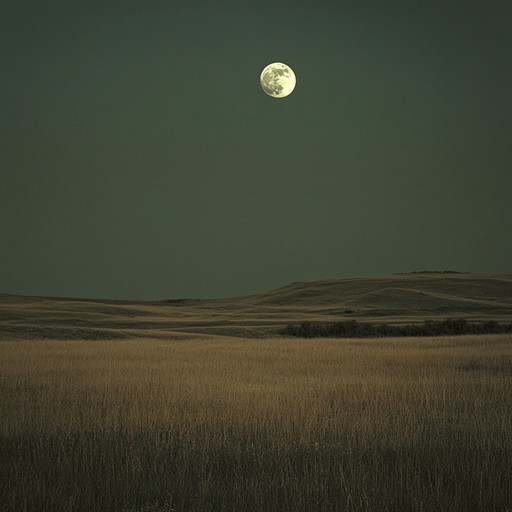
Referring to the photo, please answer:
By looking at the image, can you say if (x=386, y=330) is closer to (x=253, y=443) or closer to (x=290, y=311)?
(x=290, y=311)

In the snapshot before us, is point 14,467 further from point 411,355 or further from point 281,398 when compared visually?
point 411,355

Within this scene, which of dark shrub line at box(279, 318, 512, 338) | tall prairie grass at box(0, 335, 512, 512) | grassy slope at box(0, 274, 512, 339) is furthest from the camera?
grassy slope at box(0, 274, 512, 339)

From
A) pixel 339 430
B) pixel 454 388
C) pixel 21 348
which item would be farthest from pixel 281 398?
pixel 21 348

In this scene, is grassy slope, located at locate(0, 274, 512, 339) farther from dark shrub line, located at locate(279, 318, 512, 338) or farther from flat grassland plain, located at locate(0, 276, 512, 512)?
flat grassland plain, located at locate(0, 276, 512, 512)

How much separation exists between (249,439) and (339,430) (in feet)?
4.52

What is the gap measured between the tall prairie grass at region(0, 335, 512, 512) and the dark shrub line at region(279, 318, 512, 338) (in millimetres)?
26403

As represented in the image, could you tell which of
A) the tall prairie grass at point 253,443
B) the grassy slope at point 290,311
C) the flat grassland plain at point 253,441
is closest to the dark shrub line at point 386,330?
the grassy slope at point 290,311

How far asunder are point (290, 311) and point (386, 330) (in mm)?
33022

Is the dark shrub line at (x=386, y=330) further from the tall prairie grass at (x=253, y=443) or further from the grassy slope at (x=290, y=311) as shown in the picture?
the tall prairie grass at (x=253, y=443)

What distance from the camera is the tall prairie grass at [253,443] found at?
6.54 m

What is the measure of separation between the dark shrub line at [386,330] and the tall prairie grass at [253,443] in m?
26.4

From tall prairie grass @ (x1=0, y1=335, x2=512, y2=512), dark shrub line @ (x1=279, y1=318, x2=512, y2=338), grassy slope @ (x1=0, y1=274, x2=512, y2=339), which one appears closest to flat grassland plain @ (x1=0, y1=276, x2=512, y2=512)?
tall prairie grass @ (x1=0, y1=335, x2=512, y2=512)

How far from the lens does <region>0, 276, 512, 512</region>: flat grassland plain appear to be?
6.56 metres

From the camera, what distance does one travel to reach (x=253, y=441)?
29.6ft
